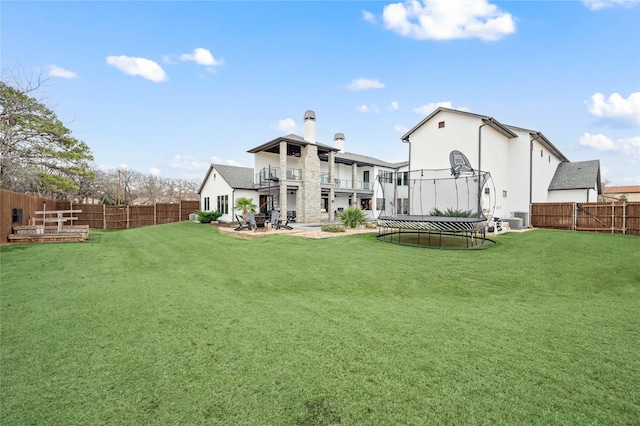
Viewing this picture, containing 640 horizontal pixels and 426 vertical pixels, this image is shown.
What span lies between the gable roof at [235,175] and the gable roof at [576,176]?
22.0 metres

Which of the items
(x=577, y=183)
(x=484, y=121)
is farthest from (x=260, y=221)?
(x=577, y=183)

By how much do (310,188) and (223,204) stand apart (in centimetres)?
716

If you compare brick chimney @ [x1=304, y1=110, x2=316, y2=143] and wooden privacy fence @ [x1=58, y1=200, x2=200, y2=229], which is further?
wooden privacy fence @ [x1=58, y1=200, x2=200, y2=229]

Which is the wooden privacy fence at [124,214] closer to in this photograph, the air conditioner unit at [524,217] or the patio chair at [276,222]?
the patio chair at [276,222]

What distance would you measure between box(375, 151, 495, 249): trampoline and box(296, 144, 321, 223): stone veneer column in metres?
6.84

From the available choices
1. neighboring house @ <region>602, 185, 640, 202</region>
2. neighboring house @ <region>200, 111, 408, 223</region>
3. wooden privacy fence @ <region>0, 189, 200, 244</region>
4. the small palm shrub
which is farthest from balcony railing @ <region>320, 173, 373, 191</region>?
neighboring house @ <region>602, 185, 640, 202</region>

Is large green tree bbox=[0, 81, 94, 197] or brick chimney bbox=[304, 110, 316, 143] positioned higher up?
brick chimney bbox=[304, 110, 316, 143]

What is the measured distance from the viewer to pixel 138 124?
723 inches

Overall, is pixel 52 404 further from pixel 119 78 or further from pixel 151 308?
pixel 119 78

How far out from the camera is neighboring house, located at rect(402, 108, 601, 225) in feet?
50.4

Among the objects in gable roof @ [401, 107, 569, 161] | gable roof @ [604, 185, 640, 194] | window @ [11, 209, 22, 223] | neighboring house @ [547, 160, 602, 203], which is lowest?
window @ [11, 209, 22, 223]

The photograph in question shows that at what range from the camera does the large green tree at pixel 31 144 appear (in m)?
13.3

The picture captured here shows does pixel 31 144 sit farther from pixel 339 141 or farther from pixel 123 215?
pixel 339 141

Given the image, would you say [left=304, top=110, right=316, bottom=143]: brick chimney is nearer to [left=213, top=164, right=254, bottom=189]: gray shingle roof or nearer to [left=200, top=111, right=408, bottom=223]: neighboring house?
[left=200, top=111, right=408, bottom=223]: neighboring house
